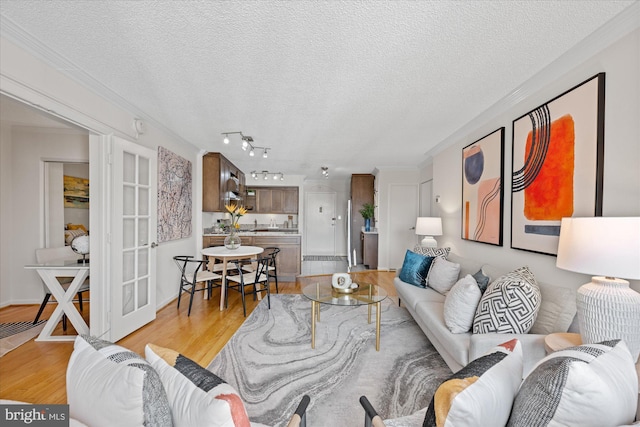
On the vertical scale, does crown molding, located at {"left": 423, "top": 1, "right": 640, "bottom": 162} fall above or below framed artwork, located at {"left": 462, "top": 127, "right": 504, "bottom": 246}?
above

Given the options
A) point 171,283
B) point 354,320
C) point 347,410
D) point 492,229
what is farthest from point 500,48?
point 171,283

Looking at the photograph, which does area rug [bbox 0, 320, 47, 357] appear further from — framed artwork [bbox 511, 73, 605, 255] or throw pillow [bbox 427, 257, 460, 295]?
framed artwork [bbox 511, 73, 605, 255]

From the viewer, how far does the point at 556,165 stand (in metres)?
1.98

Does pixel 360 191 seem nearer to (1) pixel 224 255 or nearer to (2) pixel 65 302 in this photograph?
(1) pixel 224 255

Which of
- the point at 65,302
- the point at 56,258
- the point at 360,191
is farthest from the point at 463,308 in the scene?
the point at 360,191

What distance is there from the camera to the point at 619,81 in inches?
62.0

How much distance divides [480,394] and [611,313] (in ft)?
3.49

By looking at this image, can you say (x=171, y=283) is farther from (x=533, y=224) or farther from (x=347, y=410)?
(x=533, y=224)

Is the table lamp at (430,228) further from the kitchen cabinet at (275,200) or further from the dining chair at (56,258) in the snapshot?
the dining chair at (56,258)

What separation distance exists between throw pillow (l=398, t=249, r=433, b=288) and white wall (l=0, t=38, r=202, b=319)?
320 cm

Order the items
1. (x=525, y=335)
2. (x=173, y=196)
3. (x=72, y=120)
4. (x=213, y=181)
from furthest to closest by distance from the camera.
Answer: (x=213, y=181)
(x=173, y=196)
(x=72, y=120)
(x=525, y=335)

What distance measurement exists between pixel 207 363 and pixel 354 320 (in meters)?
1.66

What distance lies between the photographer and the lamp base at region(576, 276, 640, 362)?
1.27 meters

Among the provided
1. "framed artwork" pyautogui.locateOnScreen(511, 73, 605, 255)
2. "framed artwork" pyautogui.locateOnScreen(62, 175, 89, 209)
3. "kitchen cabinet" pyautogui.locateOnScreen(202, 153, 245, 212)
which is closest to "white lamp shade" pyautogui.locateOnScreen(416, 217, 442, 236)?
"framed artwork" pyautogui.locateOnScreen(511, 73, 605, 255)
